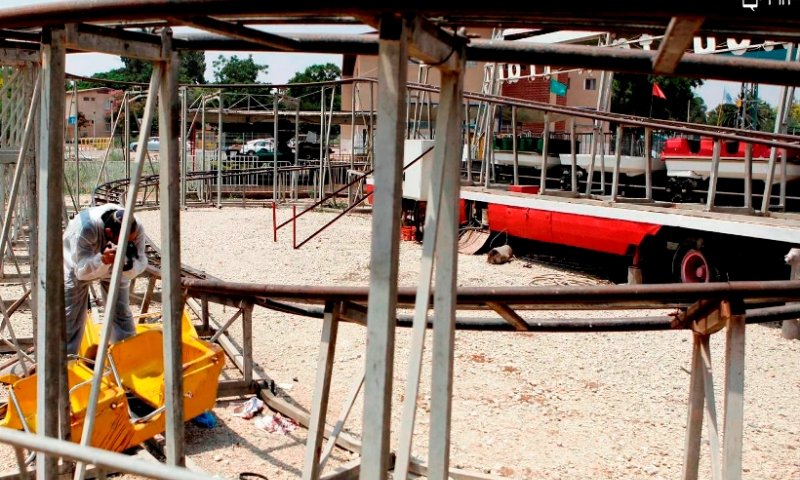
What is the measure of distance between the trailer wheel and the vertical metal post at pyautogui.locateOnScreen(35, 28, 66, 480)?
918 centimetres

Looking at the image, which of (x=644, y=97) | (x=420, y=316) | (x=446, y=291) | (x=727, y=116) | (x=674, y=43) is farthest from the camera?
(x=644, y=97)

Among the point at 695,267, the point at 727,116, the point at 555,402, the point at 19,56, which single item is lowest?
the point at 555,402

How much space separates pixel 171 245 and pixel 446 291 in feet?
3.98

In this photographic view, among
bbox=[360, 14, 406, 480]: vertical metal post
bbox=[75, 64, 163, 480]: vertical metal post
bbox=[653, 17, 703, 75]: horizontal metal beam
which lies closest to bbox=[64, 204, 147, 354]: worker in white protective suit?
bbox=[75, 64, 163, 480]: vertical metal post

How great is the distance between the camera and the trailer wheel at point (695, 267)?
10.7 meters

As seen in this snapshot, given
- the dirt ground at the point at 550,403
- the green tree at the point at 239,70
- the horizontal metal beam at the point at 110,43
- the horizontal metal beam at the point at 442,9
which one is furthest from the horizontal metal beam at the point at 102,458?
the green tree at the point at 239,70

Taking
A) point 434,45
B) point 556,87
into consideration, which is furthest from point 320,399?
point 556,87

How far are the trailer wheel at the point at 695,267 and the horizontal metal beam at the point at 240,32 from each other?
339 inches

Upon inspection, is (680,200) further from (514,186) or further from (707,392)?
(707,392)

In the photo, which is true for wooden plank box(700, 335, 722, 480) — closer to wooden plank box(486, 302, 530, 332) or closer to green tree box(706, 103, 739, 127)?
wooden plank box(486, 302, 530, 332)

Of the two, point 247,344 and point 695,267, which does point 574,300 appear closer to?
point 247,344

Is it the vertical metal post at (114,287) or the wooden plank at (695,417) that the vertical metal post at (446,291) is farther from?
the wooden plank at (695,417)

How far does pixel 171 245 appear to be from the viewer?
130 inches

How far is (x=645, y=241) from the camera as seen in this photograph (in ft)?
37.9
